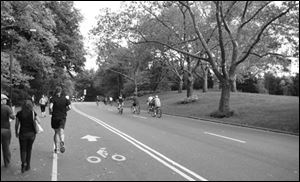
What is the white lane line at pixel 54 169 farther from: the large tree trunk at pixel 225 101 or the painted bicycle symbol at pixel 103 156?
the large tree trunk at pixel 225 101

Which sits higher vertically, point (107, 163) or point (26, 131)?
point (26, 131)

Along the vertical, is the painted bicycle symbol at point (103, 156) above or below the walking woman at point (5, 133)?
below

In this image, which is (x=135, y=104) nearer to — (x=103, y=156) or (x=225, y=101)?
(x=225, y=101)

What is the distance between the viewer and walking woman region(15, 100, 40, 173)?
302 inches

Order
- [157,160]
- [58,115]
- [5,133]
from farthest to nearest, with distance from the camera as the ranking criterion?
[58,115]
[157,160]
[5,133]

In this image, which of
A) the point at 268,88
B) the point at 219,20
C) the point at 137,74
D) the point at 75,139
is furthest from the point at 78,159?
the point at 268,88

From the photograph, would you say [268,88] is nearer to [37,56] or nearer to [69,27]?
[69,27]

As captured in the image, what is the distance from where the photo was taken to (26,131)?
7.82 metres

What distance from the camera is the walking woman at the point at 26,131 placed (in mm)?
7680

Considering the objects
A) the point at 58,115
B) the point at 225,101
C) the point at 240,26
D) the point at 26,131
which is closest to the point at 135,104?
the point at 225,101

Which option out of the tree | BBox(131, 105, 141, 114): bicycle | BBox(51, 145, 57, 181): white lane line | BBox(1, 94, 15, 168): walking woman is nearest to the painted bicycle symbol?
BBox(51, 145, 57, 181): white lane line

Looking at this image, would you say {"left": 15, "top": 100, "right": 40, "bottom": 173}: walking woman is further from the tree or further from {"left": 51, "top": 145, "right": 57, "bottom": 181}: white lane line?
the tree

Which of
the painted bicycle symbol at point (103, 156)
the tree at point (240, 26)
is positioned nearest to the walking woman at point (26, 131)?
the painted bicycle symbol at point (103, 156)

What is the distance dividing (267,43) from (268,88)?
46532mm
